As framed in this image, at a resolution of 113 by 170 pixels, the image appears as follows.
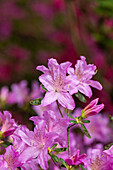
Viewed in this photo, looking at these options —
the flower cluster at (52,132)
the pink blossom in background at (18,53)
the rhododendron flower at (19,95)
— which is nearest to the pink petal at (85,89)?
the flower cluster at (52,132)

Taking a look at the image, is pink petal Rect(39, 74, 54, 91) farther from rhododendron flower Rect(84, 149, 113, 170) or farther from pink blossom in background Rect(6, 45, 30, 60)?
pink blossom in background Rect(6, 45, 30, 60)

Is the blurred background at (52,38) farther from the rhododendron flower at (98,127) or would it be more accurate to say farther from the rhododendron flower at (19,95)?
the rhododendron flower at (98,127)

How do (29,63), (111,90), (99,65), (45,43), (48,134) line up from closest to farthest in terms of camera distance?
(48,134)
(111,90)
(99,65)
(29,63)
(45,43)

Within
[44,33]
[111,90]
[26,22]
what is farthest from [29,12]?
[111,90]

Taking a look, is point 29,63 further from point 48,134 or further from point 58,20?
A: point 48,134

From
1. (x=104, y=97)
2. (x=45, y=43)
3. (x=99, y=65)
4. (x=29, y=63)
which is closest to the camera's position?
(x=104, y=97)

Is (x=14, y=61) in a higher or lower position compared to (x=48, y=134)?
higher
